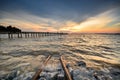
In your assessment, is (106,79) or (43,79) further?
(106,79)

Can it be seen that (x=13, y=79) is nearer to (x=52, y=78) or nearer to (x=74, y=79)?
(x=52, y=78)

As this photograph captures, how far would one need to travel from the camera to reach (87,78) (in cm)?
411

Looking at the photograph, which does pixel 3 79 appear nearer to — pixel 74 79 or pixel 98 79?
pixel 74 79

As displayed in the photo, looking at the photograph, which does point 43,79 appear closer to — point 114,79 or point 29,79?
point 29,79

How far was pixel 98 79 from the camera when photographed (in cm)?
405

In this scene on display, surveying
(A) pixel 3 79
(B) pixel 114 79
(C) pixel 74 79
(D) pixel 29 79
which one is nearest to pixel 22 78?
(D) pixel 29 79

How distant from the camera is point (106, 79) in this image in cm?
411

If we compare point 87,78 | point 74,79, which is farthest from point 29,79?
point 87,78

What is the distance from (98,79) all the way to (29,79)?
3269 millimetres

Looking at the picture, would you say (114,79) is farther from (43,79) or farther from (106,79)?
(43,79)

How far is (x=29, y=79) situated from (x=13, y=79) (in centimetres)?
77

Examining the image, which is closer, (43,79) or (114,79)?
(43,79)

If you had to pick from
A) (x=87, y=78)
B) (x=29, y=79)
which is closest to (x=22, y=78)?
(x=29, y=79)

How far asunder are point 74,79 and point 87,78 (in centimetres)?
66
